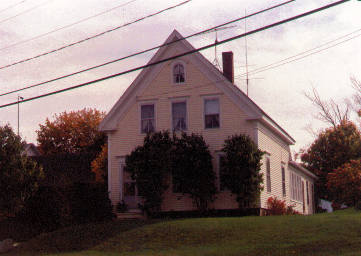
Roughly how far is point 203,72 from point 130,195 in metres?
7.47

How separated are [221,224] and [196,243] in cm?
264

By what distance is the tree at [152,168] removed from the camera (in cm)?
3034

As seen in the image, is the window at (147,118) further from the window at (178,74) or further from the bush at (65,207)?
the bush at (65,207)

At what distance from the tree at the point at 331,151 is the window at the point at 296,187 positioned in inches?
413

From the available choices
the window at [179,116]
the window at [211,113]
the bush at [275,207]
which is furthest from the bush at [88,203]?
the bush at [275,207]

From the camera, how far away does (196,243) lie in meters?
22.1

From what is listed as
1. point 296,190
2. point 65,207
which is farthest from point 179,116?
point 296,190

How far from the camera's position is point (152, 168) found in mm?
30359

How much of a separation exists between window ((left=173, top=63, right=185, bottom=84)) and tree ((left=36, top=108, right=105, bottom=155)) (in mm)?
35352

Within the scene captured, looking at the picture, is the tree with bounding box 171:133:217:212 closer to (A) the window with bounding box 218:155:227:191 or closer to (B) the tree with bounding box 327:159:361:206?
(A) the window with bounding box 218:155:227:191

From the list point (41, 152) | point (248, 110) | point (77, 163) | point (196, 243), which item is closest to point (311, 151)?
point (77, 163)

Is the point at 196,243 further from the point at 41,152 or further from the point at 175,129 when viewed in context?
the point at 41,152

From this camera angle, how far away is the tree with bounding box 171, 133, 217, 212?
29688mm

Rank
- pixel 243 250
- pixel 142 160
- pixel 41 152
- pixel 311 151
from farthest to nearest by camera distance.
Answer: pixel 41 152, pixel 311 151, pixel 142 160, pixel 243 250
